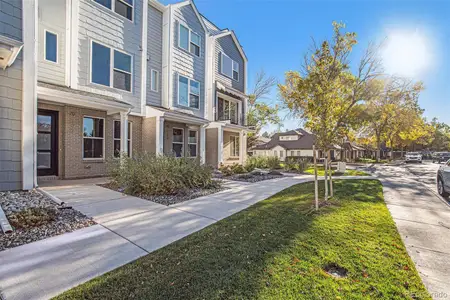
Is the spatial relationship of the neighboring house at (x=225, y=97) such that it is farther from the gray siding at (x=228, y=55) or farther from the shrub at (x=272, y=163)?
the shrub at (x=272, y=163)

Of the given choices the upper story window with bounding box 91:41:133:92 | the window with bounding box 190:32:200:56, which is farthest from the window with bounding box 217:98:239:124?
the upper story window with bounding box 91:41:133:92

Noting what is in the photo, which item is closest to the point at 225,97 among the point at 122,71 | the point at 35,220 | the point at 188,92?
the point at 188,92

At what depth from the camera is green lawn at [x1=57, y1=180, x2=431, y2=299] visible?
217 centimetres

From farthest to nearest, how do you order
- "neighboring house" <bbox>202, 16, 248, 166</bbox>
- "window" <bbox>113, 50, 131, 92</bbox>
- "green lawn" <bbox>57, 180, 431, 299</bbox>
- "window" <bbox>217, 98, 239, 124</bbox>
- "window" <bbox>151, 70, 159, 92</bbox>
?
"window" <bbox>217, 98, 239, 124</bbox> → "neighboring house" <bbox>202, 16, 248, 166</bbox> → "window" <bbox>151, 70, 159, 92</bbox> → "window" <bbox>113, 50, 131, 92</bbox> → "green lawn" <bbox>57, 180, 431, 299</bbox>

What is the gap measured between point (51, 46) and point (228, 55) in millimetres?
11392

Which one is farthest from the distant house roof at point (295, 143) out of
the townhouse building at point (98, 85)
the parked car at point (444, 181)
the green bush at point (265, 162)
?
the parked car at point (444, 181)

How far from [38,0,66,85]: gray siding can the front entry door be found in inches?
55.9

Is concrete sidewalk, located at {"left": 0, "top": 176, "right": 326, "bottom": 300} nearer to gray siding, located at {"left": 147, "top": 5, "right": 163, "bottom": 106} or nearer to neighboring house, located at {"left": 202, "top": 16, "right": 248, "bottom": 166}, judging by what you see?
gray siding, located at {"left": 147, "top": 5, "right": 163, "bottom": 106}

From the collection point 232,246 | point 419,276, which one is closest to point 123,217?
point 232,246

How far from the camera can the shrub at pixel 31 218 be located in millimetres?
3654

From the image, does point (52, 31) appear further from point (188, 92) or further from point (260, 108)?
point (260, 108)

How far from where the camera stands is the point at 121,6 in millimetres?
10094

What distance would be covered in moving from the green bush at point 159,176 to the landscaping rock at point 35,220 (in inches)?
75.8

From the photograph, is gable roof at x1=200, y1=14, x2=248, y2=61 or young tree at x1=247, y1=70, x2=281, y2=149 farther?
young tree at x1=247, y1=70, x2=281, y2=149
